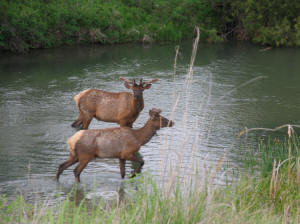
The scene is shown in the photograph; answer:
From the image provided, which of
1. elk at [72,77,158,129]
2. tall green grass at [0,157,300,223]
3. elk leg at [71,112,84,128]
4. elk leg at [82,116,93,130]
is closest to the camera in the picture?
tall green grass at [0,157,300,223]

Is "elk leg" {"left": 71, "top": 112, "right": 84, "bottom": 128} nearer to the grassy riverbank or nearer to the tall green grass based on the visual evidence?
the grassy riverbank

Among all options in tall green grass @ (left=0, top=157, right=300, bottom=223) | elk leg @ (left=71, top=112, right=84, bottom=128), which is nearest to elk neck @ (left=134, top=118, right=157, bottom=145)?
tall green grass @ (left=0, top=157, right=300, bottom=223)

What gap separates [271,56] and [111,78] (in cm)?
841

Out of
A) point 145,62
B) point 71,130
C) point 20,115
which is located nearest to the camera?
point 71,130

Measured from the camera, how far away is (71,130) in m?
10.1

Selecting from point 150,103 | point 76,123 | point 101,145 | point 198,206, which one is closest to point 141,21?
point 150,103

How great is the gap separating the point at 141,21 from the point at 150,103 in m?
12.8

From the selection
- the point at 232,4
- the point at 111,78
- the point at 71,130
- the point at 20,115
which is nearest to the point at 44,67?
the point at 111,78

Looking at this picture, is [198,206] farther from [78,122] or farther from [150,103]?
[150,103]

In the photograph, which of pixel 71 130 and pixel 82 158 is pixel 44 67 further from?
pixel 82 158

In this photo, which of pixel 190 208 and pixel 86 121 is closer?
pixel 190 208

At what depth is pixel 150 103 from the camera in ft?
40.8

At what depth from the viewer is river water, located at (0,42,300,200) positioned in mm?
7527

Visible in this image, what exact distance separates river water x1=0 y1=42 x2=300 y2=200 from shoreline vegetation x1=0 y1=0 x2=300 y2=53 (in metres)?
0.74
